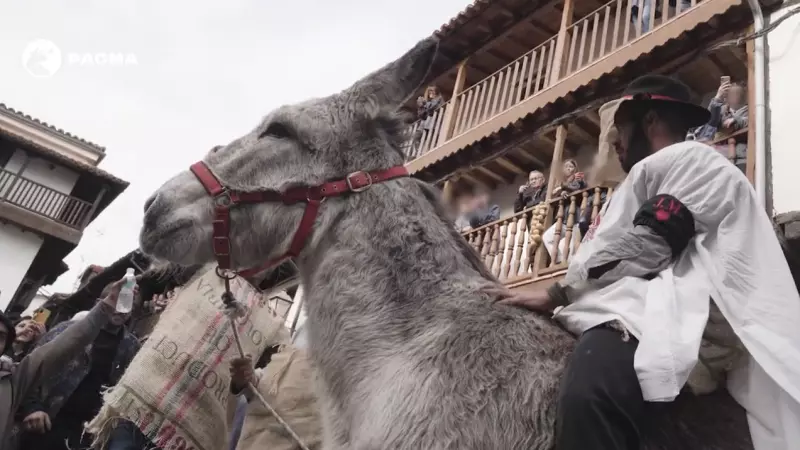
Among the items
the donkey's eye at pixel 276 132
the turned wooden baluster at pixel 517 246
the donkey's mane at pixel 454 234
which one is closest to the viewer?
the donkey's mane at pixel 454 234

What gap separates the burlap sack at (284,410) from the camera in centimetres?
358

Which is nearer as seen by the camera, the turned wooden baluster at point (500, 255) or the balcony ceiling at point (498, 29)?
the turned wooden baluster at point (500, 255)

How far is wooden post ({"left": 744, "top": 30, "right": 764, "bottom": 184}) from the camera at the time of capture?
252 inches

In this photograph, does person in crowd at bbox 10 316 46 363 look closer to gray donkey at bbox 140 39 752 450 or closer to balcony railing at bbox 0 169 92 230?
gray donkey at bbox 140 39 752 450

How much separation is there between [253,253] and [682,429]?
180 cm

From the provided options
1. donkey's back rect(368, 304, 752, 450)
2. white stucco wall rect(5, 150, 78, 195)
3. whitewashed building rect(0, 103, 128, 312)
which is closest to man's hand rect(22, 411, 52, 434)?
donkey's back rect(368, 304, 752, 450)

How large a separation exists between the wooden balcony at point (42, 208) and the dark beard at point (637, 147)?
28.5m

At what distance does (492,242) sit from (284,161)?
24.4ft

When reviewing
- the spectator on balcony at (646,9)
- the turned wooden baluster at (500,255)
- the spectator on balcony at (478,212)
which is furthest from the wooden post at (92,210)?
the spectator on balcony at (646,9)

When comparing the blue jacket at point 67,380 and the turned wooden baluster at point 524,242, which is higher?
the turned wooden baluster at point 524,242

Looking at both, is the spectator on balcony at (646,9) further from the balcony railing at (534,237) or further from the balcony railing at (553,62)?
the balcony railing at (534,237)

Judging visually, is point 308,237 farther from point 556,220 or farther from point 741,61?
point 741,61

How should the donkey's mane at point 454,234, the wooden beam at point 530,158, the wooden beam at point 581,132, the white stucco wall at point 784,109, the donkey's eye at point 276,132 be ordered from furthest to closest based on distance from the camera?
the wooden beam at point 530,158 → the wooden beam at point 581,132 → the white stucco wall at point 784,109 → the donkey's eye at point 276,132 → the donkey's mane at point 454,234

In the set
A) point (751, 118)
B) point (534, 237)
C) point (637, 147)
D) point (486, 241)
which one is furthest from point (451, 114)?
point (637, 147)
